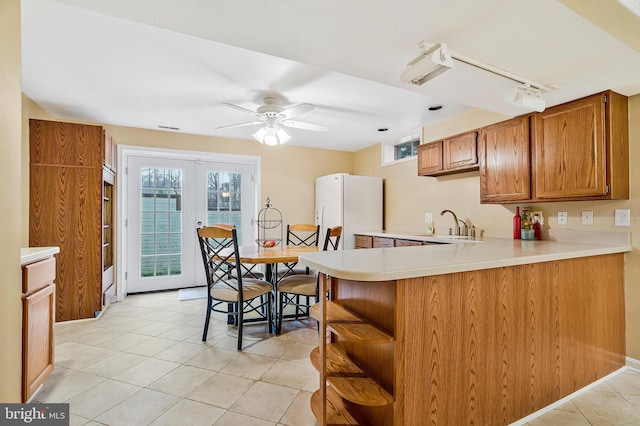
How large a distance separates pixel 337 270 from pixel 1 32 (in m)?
1.78

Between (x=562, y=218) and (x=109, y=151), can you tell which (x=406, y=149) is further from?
(x=109, y=151)

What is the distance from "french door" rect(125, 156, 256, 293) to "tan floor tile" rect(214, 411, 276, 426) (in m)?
3.32

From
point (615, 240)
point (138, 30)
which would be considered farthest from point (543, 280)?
point (138, 30)

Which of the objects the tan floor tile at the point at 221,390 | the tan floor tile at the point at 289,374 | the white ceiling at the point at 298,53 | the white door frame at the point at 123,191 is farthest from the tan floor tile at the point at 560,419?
the white door frame at the point at 123,191

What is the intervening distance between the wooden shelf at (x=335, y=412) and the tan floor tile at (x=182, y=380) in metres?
0.90

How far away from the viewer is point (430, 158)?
12.1ft

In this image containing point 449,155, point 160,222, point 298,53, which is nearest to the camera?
point 298,53

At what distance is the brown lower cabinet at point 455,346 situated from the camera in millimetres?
1331

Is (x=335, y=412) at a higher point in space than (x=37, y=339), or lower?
lower

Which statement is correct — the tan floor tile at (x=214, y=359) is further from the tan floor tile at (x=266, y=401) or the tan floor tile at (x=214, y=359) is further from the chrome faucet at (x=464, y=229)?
the chrome faucet at (x=464, y=229)

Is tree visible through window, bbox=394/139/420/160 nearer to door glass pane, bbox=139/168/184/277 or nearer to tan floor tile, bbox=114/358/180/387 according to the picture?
door glass pane, bbox=139/168/184/277

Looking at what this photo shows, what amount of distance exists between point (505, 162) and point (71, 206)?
174 inches

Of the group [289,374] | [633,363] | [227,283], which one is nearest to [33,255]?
[227,283]

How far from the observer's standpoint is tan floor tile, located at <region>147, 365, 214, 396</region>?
6.45 feet
